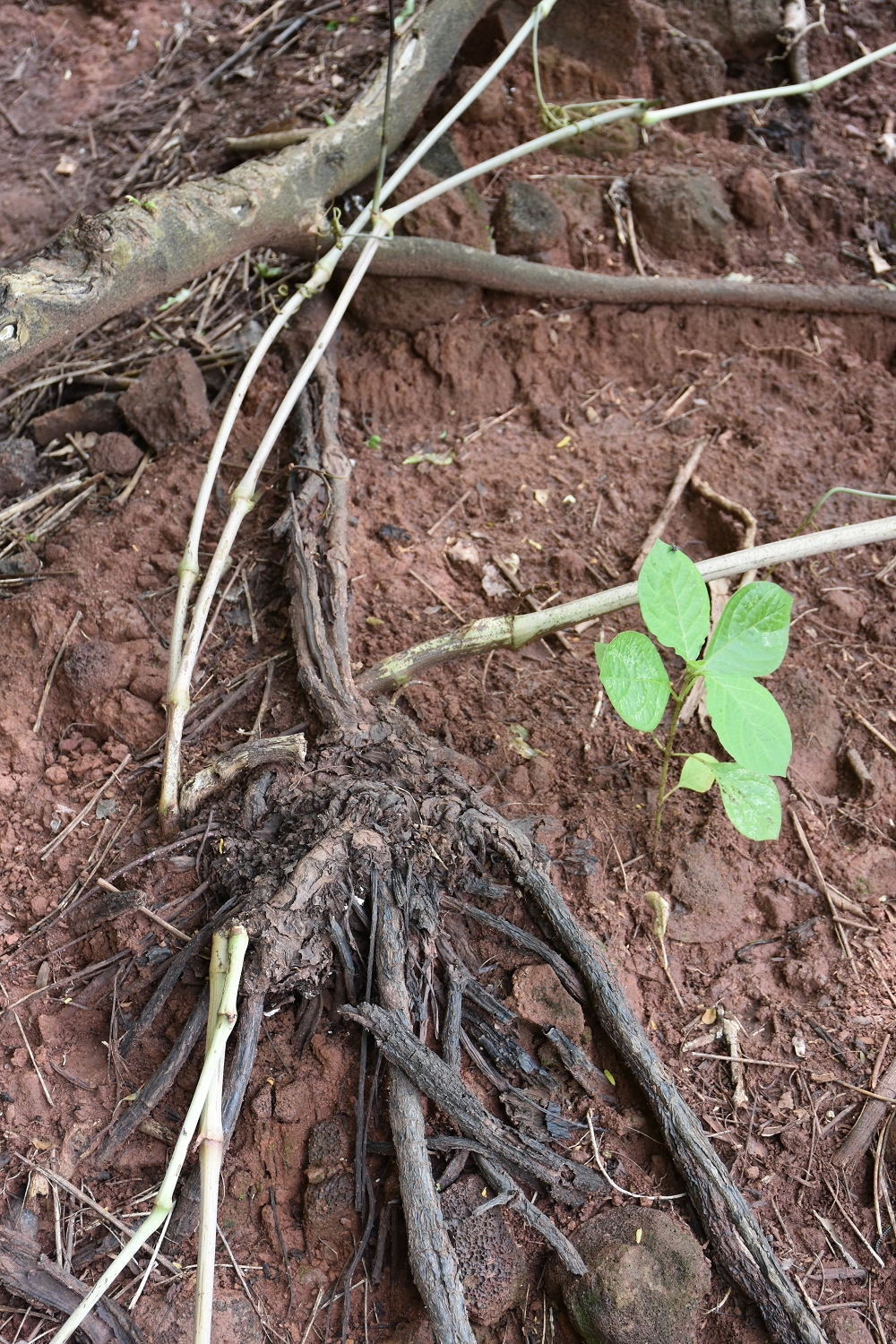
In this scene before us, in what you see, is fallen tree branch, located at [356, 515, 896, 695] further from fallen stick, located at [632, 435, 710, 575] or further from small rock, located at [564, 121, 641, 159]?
small rock, located at [564, 121, 641, 159]

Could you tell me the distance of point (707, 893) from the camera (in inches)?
74.2

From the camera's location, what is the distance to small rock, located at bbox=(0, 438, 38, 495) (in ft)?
8.37

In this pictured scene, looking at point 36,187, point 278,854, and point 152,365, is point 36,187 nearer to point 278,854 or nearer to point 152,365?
point 152,365

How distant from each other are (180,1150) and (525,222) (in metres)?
2.69

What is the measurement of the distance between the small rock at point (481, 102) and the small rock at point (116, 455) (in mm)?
1662

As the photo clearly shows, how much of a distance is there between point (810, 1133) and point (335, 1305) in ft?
→ 2.86

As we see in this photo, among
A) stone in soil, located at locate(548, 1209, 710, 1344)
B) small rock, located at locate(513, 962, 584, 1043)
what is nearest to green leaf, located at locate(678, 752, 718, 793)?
small rock, located at locate(513, 962, 584, 1043)

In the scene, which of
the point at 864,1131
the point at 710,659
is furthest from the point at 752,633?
the point at 864,1131

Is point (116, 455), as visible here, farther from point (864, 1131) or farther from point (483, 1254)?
point (864, 1131)

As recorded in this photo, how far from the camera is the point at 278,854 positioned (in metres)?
1.71

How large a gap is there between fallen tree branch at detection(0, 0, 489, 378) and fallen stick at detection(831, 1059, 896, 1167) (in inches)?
85.1

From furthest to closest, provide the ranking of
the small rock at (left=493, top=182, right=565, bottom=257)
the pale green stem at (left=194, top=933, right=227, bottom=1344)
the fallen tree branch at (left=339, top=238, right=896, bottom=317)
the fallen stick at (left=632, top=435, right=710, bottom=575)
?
the small rock at (left=493, top=182, right=565, bottom=257) → the fallen tree branch at (left=339, top=238, right=896, bottom=317) → the fallen stick at (left=632, top=435, right=710, bottom=575) → the pale green stem at (left=194, top=933, right=227, bottom=1344)

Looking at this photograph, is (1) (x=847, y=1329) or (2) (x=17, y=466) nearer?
(1) (x=847, y=1329)

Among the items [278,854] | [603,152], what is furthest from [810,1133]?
[603,152]
